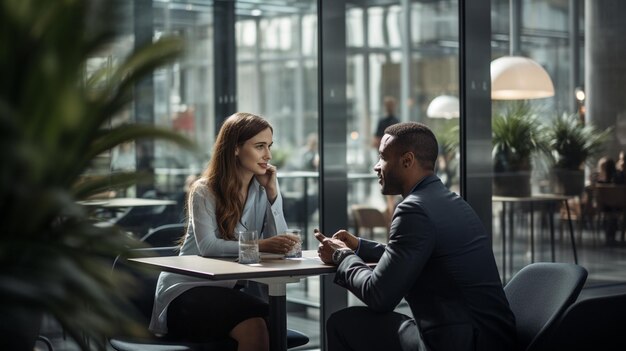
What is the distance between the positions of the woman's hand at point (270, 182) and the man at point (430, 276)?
32.9 inches

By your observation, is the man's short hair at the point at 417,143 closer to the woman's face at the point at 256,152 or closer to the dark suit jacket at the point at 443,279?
the dark suit jacket at the point at 443,279

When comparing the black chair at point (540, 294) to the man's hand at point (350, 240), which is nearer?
the black chair at point (540, 294)

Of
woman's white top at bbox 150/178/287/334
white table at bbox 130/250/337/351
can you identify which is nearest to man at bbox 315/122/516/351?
white table at bbox 130/250/337/351

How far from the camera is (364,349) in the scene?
11.6 feet

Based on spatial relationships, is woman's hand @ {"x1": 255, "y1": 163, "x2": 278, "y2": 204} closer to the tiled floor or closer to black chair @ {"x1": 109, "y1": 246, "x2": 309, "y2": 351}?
black chair @ {"x1": 109, "y1": 246, "x2": 309, "y2": 351}

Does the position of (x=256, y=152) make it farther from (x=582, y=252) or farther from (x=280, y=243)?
(x=582, y=252)

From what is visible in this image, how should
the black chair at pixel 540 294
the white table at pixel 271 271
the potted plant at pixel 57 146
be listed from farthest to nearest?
1. the black chair at pixel 540 294
2. the white table at pixel 271 271
3. the potted plant at pixel 57 146

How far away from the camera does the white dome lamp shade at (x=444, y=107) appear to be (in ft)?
18.3

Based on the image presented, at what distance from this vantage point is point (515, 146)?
544cm

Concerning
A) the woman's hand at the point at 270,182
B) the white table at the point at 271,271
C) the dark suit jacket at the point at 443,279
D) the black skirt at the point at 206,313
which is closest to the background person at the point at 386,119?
the woman's hand at the point at 270,182

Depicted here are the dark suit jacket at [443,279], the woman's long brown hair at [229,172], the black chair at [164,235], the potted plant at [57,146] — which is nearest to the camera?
the potted plant at [57,146]

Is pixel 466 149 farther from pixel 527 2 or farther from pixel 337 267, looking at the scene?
pixel 337 267

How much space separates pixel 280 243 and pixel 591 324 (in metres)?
1.32

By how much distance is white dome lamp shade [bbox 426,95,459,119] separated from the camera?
5.59 meters
